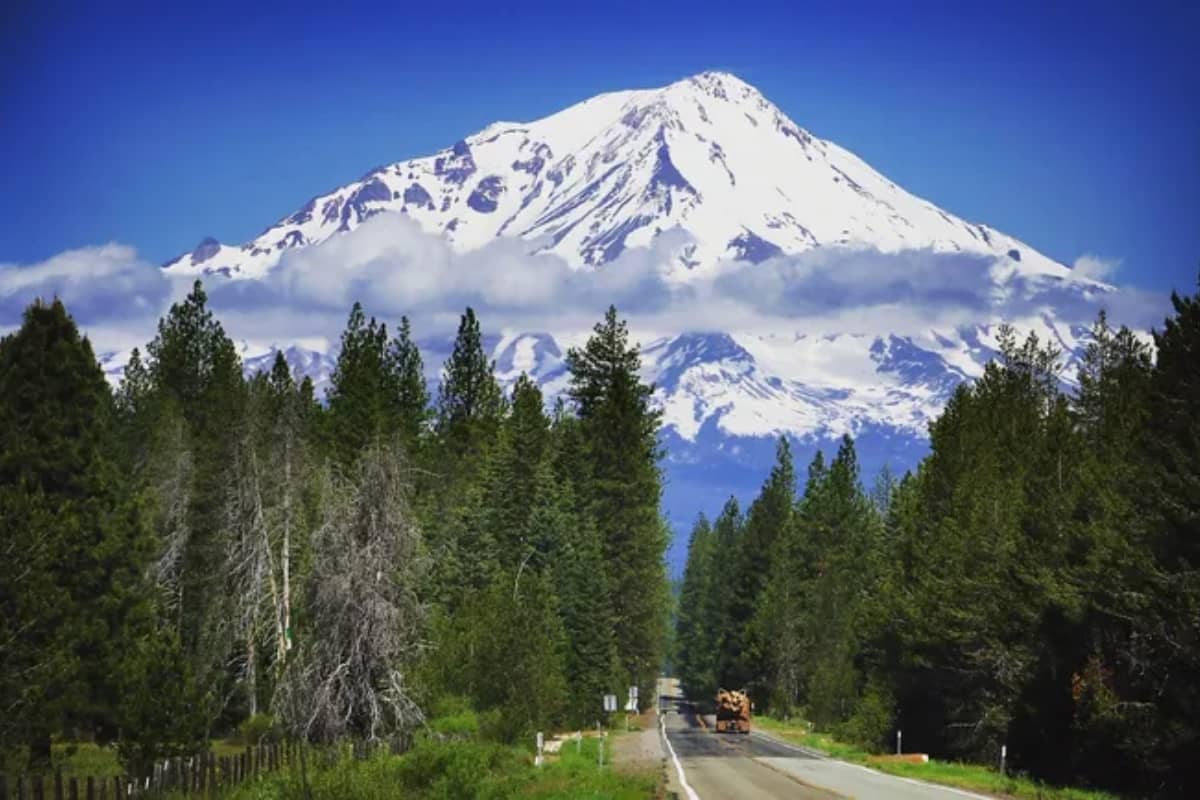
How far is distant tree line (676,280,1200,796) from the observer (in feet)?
126

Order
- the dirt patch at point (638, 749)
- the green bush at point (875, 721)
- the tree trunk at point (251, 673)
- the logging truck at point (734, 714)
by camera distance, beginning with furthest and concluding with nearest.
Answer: the logging truck at point (734, 714) → the green bush at point (875, 721) → the tree trunk at point (251, 673) → the dirt patch at point (638, 749)

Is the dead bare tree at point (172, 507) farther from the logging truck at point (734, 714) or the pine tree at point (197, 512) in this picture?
the logging truck at point (734, 714)

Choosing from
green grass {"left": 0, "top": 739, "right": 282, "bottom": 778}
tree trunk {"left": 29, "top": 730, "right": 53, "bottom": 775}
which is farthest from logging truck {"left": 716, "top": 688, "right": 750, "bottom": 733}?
tree trunk {"left": 29, "top": 730, "right": 53, "bottom": 775}

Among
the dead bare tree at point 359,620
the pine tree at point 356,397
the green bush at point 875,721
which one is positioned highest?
the pine tree at point 356,397

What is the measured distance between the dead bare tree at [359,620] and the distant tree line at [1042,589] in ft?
60.6

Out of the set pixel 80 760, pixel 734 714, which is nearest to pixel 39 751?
pixel 80 760

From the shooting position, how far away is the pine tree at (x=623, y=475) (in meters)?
79.0

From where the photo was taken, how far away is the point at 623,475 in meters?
79.8

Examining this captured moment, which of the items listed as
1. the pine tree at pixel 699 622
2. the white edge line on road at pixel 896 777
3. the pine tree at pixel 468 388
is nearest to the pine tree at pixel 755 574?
the pine tree at pixel 699 622

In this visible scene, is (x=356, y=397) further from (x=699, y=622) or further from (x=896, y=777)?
(x=699, y=622)

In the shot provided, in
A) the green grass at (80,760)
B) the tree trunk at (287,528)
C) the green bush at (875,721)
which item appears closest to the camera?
the green grass at (80,760)

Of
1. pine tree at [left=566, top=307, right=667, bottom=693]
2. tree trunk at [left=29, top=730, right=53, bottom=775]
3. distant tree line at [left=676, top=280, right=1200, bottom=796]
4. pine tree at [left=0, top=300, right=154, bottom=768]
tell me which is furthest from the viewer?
pine tree at [left=566, top=307, right=667, bottom=693]

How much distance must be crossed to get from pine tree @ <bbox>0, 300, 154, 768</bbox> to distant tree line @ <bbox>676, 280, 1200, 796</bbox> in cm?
2631

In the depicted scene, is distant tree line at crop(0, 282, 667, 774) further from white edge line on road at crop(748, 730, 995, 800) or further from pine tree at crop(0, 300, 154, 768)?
white edge line on road at crop(748, 730, 995, 800)
